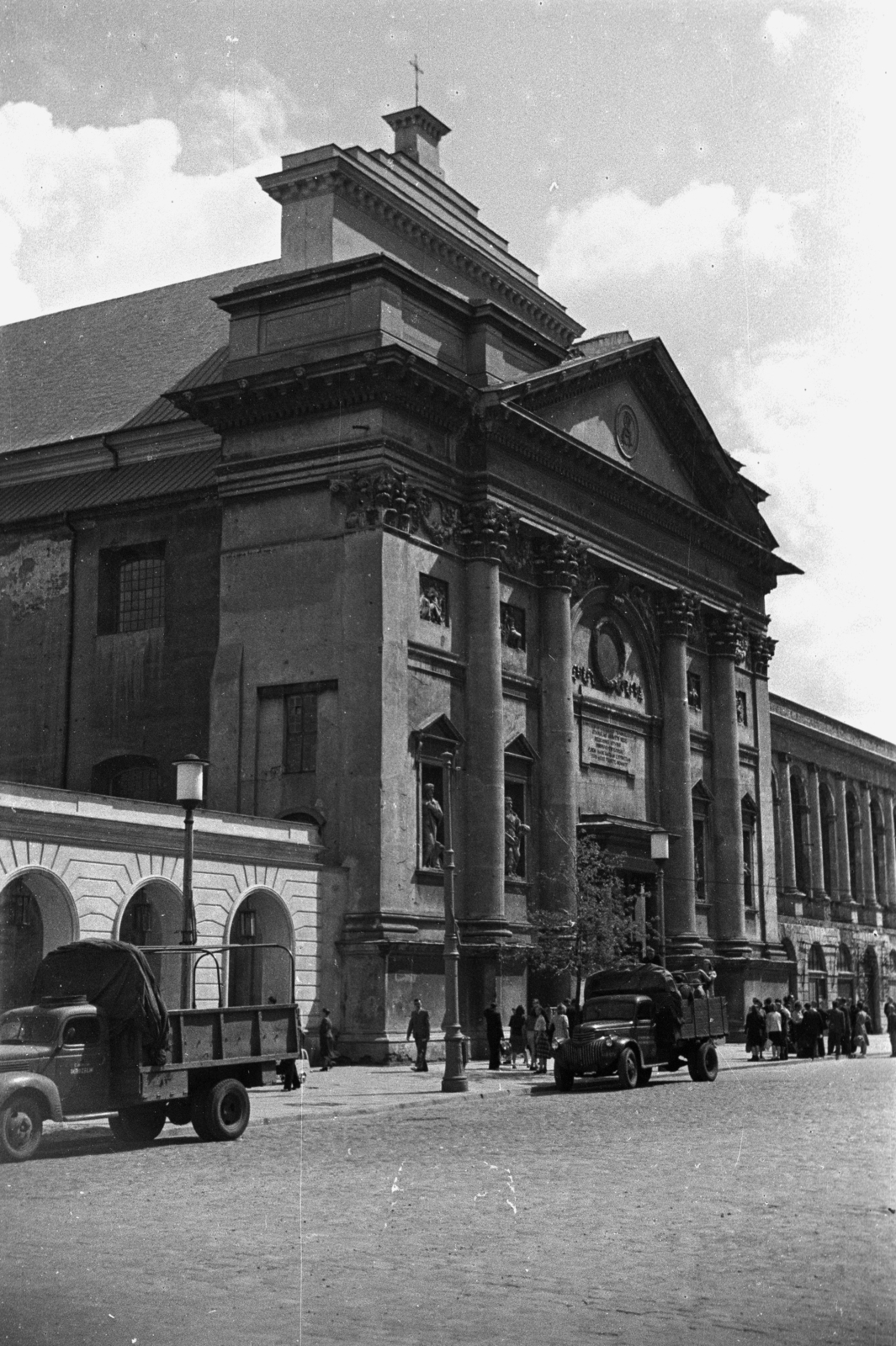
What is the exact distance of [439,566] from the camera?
41406mm

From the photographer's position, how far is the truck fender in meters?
17.4

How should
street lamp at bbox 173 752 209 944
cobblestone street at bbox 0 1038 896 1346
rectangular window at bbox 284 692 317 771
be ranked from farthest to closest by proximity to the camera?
rectangular window at bbox 284 692 317 771, street lamp at bbox 173 752 209 944, cobblestone street at bbox 0 1038 896 1346

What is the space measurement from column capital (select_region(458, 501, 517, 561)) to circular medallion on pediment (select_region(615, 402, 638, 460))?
8160 millimetres

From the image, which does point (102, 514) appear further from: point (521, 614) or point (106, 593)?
point (521, 614)

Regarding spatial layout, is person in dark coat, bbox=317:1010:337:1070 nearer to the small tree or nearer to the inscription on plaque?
the small tree

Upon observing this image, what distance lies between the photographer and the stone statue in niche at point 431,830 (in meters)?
39.6

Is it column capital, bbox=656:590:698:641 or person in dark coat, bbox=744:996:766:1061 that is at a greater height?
column capital, bbox=656:590:698:641

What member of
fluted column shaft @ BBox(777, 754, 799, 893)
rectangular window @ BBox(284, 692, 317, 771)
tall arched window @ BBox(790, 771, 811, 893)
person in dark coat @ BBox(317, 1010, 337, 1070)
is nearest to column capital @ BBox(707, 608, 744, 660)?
fluted column shaft @ BBox(777, 754, 799, 893)

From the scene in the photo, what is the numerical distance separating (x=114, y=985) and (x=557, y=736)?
84.4 feet

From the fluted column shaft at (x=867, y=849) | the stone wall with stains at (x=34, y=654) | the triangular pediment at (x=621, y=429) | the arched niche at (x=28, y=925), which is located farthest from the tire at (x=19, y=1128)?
the fluted column shaft at (x=867, y=849)

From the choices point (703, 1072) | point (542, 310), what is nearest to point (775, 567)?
point (542, 310)

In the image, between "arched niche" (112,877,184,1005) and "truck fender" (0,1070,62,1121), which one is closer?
"truck fender" (0,1070,62,1121)

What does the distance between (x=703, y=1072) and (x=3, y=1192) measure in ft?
69.3

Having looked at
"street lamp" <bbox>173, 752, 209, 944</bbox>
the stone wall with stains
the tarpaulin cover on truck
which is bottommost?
the tarpaulin cover on truck
